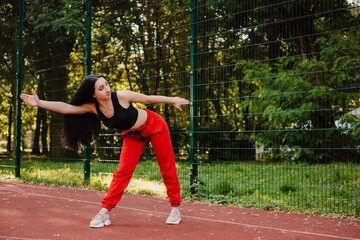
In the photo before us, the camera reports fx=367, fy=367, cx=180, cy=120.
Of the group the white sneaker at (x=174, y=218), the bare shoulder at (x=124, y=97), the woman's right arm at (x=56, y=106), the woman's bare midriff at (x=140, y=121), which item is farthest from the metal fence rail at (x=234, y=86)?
the woman's right arm at (x=56, y=106)

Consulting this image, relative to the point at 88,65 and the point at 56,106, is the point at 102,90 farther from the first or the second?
the point at 88,65

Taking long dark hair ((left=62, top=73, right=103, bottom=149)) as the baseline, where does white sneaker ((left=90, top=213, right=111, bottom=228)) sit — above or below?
below

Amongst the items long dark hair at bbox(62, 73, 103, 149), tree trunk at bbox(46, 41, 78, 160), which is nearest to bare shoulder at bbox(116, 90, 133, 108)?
long dark hair at bbox(62, 73, 103, 149)

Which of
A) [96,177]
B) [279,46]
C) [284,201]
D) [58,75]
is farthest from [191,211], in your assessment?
[58,75]

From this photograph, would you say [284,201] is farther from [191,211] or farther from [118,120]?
[118,120]

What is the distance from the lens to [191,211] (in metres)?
4.63

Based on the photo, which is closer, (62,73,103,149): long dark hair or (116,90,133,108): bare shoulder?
(116,90,133,108): bare shoulder

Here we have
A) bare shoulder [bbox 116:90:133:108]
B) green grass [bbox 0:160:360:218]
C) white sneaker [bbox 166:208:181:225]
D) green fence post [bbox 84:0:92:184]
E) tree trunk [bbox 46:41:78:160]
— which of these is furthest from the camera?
tree trunk [bbox 46:41:78:160]

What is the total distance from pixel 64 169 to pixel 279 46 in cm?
543

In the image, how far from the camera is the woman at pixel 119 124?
368cm

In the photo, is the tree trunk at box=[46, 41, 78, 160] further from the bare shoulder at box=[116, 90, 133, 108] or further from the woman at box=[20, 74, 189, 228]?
the bare shoulder at box=[116, 90, 133, 108]

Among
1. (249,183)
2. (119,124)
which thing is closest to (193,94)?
(249,183)

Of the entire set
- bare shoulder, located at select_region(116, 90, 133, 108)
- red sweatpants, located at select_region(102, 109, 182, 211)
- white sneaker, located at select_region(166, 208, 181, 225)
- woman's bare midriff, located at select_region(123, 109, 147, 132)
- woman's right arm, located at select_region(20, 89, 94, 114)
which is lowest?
white sneaker, located at select_region(166, 208, 181, 225)

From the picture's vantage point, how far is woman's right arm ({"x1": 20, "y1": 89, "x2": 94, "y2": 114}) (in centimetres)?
349
